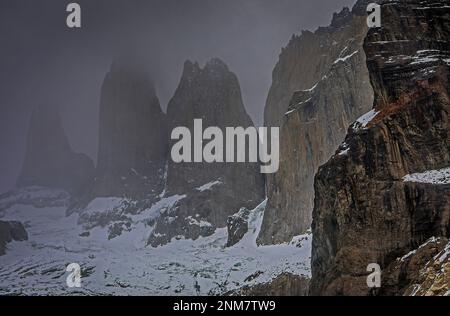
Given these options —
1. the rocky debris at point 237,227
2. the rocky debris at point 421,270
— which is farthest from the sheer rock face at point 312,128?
the rocky debris at point 421,270

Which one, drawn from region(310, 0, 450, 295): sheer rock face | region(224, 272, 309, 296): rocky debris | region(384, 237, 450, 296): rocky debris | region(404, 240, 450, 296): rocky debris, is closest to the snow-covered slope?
region(224, 272, 309, 296): rocky debris

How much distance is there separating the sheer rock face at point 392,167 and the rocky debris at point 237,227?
112438 mm

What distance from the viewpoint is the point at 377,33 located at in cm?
7238

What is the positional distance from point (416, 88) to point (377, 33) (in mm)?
11703

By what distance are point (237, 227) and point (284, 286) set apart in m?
71.8

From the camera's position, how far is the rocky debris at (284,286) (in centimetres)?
10994

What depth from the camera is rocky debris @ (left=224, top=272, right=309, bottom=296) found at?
361 feet

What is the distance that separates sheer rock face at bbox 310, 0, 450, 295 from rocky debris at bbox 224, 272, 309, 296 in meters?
39.1

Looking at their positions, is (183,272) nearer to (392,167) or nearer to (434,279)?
(392,167)

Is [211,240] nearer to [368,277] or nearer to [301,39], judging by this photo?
[301,39]

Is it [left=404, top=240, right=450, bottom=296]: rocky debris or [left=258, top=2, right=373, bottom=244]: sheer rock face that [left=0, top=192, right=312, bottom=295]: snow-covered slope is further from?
[left=404, top=240, right=450, bottom=296]: rocky debris

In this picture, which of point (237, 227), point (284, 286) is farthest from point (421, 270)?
point (237, 227)

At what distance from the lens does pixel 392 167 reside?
2429 inches
